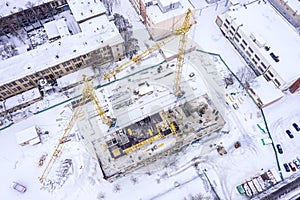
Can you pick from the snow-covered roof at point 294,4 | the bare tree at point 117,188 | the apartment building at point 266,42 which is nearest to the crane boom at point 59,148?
the bare tree at point 117,188

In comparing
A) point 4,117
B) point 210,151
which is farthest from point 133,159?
point 4,117

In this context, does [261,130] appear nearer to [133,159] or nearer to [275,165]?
[275,165]

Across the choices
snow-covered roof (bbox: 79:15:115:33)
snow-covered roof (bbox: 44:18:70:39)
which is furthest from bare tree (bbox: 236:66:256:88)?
snow-covered roof (bbox: 44:18:70:39)

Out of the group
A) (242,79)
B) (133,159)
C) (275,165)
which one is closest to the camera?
(133,159)

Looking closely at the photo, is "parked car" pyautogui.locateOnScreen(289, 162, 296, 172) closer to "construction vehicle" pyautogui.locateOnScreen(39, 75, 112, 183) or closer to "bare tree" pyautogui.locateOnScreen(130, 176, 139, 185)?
"bare tree" pyautogui.locateOnScreen(130, 176, 139, 185)

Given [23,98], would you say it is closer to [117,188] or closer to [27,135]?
[27,135]

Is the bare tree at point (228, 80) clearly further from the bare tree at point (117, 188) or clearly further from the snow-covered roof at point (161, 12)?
the bare tree at point (117, 188)
